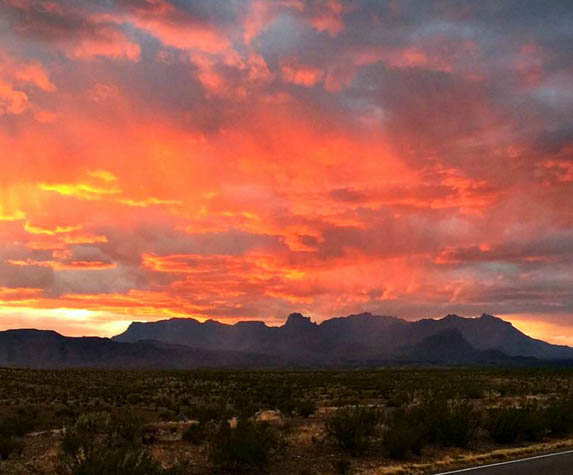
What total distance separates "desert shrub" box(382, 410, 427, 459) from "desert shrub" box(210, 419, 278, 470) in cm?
359

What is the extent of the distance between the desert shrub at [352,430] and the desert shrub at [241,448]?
2.59 meters

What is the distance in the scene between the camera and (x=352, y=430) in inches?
683

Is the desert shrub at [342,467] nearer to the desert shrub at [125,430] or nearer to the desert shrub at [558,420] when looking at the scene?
the desert shrub at [125,430]

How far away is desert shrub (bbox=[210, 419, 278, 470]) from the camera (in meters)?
14.8

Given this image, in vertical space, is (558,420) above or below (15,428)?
above

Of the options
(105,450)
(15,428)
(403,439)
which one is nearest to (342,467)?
(403,439)

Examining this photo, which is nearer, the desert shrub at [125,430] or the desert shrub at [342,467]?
the desert shrub at [342,467]

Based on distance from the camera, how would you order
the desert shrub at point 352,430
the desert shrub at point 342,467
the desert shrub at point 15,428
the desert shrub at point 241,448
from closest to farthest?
1. the desert shrub at point 241,448
2. the desert shrub at point 342,467
3. the desert shrub at point 352,430
4. the desert shrub at point 15,428

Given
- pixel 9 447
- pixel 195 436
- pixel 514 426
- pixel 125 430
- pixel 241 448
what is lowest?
pixel 9 447

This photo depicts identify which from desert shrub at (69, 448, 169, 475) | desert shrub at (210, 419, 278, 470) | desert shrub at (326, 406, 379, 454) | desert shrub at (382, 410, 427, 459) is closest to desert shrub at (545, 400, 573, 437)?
desert shrub at (382, 410, 427, 459)

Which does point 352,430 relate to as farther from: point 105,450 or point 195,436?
point 105,450

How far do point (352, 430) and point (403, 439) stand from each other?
5.09 feet

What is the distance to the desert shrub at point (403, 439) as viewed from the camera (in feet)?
54.4

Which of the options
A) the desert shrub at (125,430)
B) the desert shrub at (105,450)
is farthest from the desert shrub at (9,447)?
the desert shrub at (125,430)
